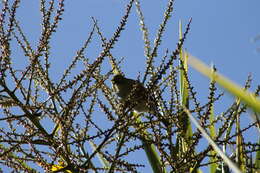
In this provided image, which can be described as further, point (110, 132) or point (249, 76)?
point (249, 76)

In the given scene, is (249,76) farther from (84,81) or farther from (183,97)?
(84,81)

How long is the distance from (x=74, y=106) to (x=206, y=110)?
573 millimetres

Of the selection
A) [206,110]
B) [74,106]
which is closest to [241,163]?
[206,110]

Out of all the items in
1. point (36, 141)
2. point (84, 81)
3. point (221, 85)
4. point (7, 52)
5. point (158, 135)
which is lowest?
point (221, 85)

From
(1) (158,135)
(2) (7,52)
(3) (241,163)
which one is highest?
(2) (7,52)

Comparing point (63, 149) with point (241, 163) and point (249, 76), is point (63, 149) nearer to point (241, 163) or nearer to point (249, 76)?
point (241, 163)

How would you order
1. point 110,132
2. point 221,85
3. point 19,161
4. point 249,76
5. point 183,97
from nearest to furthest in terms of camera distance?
point 221,85 < point 110,132 < point 19,161 < point 249,76 < point 183,97

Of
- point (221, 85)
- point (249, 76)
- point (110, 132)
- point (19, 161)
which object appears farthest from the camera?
point (249, 76)

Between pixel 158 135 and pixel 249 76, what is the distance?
0.55 metres

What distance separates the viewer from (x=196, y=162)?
5.76 feet

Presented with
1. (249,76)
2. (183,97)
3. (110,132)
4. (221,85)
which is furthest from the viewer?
(183,97)

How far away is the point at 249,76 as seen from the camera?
1.88m

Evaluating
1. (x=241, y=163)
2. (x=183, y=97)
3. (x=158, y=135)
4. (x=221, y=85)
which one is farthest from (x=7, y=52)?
(x=221, y=85)

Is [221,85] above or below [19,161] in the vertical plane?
below
